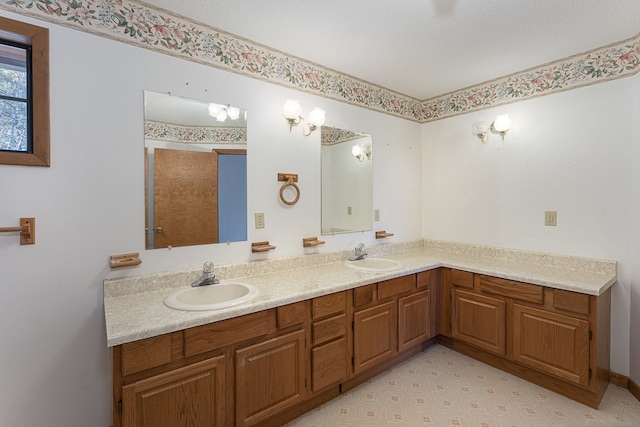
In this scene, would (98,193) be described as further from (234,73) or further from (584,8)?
(584,8)

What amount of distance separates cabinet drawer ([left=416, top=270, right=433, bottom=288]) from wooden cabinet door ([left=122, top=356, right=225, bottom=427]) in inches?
63.8

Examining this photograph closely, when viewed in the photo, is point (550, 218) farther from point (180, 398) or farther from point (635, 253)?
point (180, 398)

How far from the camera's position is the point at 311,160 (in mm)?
2393

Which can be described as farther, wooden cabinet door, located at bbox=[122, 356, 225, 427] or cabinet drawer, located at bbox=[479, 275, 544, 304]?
cabinet drawer, located at bbox=[479, 275, 544, 304]

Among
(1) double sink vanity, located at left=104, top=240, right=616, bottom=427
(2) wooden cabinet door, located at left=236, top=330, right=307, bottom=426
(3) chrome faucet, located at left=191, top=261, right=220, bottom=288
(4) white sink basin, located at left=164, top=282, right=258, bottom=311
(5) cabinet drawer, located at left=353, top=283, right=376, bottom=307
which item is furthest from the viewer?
(5) cabinet drawer, located at left=353, top=283, right=376, bottom=307

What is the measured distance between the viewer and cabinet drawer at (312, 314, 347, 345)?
181 centimetres

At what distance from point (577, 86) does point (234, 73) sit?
98.2 inches

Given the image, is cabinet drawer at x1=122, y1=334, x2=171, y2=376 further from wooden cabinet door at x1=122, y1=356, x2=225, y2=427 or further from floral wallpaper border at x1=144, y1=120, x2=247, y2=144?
floral wallpaper border at x1=144, y1=120, x2=247, y2=144

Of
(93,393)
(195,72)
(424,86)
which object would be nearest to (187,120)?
(195,72)

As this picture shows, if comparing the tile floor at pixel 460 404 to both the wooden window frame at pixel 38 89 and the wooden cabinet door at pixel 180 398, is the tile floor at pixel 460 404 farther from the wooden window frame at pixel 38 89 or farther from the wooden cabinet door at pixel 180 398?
the wooden window frame at pixel 38 89

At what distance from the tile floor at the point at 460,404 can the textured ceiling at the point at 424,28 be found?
2360 mm

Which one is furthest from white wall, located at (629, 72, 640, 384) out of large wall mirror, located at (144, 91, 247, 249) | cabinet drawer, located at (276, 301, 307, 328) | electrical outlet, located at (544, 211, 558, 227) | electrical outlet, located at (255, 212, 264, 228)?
large wall mirror, located at (144, 91, 247, 249)

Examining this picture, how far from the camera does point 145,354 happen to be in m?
1.24

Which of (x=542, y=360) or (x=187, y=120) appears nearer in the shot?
(x=187, y=120)
